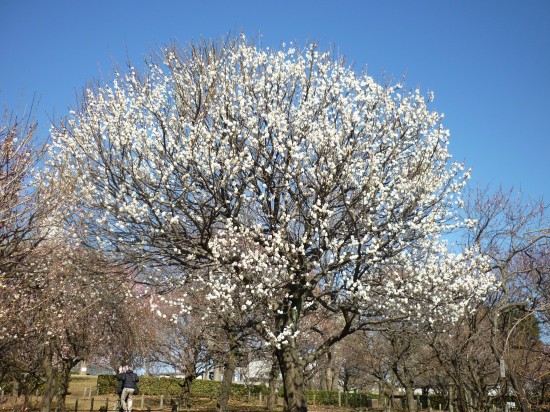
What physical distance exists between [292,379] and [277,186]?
4.53 meters

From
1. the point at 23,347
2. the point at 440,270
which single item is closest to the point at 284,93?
the point at 440,270

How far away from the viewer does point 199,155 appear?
11656 mm

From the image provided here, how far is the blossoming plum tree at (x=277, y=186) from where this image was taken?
11578 millimetres

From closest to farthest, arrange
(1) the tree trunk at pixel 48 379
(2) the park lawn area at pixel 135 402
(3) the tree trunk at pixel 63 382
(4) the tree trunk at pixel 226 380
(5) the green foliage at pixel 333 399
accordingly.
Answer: (1) the tree trunk at pixel 48 379 < (3) the tree trunk at pixel 63 382 < (4) the tree trunk at pixel 226 380 < (2) the park lawn area at pixel 135 402 < (5) the green foliage at pixel 333 399

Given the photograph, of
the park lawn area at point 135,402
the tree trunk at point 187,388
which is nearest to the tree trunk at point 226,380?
the tree trunk at point 187,388

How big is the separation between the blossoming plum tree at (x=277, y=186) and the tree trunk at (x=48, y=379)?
7.44 metres

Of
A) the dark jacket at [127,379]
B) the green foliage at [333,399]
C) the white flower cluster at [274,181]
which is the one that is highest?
the white flower cluster at [274,181]

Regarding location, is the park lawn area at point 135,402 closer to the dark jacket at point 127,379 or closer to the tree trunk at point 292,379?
the dark jacket at point 127,379

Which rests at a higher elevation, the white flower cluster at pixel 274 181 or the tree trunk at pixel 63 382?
the white flower cluster at pixel 274 181

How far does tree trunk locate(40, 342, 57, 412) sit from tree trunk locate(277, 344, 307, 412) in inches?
351

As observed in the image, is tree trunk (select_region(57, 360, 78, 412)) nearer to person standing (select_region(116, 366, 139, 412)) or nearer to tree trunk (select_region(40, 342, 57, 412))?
tree trunk (select_region(40, 342, 57, 412))

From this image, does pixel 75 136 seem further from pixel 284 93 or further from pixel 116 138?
pixel 284 93

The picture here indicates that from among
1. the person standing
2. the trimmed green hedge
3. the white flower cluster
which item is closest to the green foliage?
the trimmed green hedge

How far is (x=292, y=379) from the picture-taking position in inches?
473
